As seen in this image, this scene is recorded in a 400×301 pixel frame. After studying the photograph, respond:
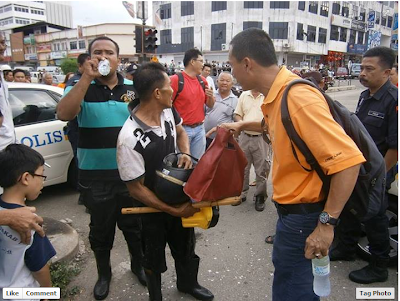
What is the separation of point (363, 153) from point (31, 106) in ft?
13.5

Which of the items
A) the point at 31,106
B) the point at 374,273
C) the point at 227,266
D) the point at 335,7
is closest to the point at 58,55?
the point at 335,7

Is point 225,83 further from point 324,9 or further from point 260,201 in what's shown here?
point 324,9

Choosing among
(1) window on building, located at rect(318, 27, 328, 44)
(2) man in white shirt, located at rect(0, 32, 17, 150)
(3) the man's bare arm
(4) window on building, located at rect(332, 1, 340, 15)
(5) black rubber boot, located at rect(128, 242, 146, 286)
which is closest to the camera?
(3) the man's bare arm

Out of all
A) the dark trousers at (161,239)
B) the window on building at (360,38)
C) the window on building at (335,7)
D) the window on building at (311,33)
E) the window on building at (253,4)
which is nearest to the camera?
the dark trousers at (161,239)

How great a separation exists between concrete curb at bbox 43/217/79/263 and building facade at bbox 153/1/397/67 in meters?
43.9

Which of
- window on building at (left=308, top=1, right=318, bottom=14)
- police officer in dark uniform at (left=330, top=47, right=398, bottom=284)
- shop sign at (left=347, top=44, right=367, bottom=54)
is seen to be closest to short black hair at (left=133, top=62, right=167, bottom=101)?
police officer in dark uniform at (left=330, top=47, right=398, bottom=284)

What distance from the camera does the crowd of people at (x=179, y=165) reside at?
56.8 inches

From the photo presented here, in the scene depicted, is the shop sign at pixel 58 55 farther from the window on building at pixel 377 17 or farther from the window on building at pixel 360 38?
the window on building at pixel 377 17

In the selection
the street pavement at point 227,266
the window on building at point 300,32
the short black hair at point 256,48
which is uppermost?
the window on building at point 300,32

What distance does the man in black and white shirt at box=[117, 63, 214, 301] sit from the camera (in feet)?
6.22

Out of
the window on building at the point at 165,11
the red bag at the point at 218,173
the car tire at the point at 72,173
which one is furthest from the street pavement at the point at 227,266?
the window on building at the point at 165,11

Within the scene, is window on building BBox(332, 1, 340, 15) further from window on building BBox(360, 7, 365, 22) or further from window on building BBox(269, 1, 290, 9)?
window on building BBox(269, 1, 290, 9)

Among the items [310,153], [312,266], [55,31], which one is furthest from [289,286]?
[55,31]

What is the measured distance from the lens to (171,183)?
6.07ft
